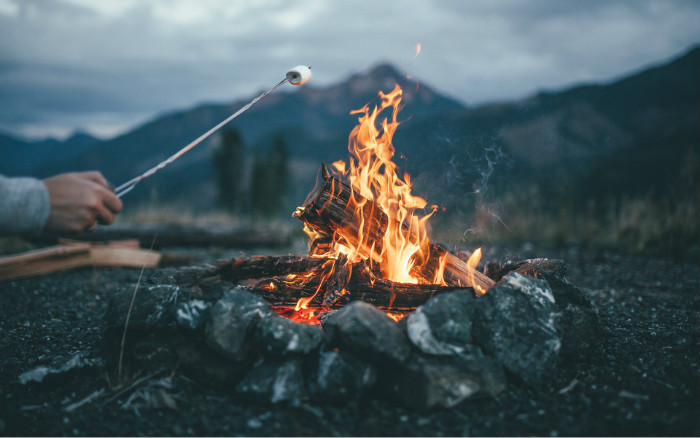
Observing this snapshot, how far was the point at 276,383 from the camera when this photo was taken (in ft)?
8.10

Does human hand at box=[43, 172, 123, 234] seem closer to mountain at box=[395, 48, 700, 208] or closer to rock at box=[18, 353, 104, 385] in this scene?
rock at box=[18, 353, 104, 385]

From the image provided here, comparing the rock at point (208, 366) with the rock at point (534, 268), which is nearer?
the rock at point (208, 366)

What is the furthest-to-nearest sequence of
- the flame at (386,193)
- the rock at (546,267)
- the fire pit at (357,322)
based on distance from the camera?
the flame at (386,193)
the rock at (546,267)
the fire pit at (357,322)

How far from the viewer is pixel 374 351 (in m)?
2.42

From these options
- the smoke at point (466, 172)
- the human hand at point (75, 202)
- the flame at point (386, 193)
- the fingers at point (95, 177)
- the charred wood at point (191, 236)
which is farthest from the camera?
the charred wood at point (191, 236)

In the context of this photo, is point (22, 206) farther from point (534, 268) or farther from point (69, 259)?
point (69, 259)

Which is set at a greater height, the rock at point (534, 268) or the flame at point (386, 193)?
the flame at point (386, 193)

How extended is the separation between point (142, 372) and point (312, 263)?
4.97 feet

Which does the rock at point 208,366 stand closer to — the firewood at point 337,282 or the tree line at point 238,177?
the firewood at point 337,282

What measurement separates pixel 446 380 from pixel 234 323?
1.40 metres

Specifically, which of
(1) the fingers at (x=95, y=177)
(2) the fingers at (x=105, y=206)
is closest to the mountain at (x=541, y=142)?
(1) the fingers at (x=95, y=177)

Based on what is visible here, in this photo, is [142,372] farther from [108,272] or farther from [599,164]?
[599,164]

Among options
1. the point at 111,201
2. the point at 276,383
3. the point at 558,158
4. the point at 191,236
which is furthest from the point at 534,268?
the point at 558,158

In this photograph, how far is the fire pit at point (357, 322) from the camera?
247cm
